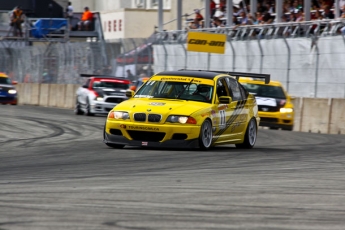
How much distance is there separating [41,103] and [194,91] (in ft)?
81.3

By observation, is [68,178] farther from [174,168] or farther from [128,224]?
[128,224]

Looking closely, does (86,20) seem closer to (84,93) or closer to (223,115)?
(84,93)

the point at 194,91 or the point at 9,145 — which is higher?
the point at 194,91

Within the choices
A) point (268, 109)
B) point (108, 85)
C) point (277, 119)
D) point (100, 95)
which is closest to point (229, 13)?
point (108, 85)

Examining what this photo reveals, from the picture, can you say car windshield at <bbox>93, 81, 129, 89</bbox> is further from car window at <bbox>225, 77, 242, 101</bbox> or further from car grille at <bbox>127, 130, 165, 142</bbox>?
car grille at <bbox>127, 130, 165, 142</bbox>

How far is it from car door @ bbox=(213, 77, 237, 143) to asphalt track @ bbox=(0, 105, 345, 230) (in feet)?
1.60

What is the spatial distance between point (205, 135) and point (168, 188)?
5.59 metres

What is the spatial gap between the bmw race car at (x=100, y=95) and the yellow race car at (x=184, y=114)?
12635 millimetres

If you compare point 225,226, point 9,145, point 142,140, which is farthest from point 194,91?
point 225,226

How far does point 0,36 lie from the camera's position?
149 ft

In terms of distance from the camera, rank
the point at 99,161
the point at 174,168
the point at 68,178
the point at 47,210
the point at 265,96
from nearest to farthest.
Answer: the point at 47,210
the point at 68,178
the point at 174,168
the point at 99,161
the point at 265,96

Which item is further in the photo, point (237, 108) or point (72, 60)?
point (72, 60)

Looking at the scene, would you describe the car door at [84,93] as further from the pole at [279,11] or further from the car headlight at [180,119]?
the car headlight at [180,119]

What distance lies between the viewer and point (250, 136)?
15906 millimetres
